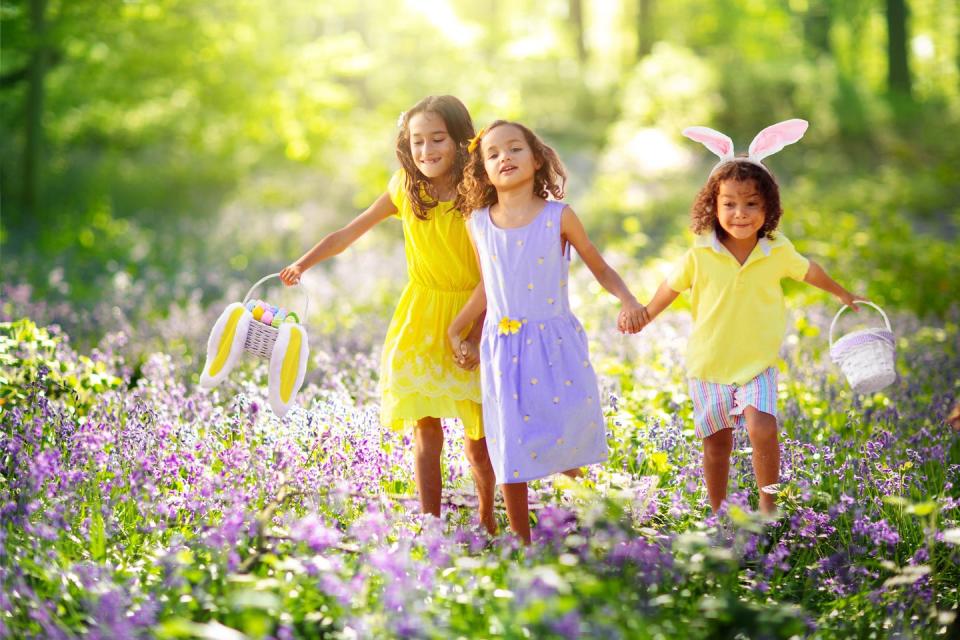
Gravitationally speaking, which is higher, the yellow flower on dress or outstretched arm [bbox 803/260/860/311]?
outstretched arm [bbox 803/260/860/311]

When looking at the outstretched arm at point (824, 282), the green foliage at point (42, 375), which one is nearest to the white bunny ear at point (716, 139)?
the outstretched arm at point (824, 282)

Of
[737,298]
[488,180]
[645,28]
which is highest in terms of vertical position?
[645,28]

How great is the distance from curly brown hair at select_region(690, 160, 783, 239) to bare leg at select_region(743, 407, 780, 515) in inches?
26.0

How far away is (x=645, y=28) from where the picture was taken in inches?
939

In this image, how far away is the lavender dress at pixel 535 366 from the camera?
329cm

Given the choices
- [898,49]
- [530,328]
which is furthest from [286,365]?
[898,49]

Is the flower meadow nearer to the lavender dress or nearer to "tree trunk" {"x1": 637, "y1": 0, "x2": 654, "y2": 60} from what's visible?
the lavender dress

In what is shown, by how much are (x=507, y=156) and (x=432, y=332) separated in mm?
725

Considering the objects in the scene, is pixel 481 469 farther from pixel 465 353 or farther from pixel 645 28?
pixel 645 28

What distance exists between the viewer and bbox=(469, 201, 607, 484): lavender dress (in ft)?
10.8

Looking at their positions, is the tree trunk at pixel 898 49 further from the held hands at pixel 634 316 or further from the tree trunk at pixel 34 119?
the held hands at pixel 634 316

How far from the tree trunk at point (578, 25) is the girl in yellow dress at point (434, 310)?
2230 centimetres

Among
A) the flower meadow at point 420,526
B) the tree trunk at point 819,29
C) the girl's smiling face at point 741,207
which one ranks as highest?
the tree trunk at point 819,29

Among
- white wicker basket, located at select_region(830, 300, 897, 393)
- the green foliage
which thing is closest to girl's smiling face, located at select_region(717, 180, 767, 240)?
white wicker basket, located at select_region(830, 300, 897, 393)
